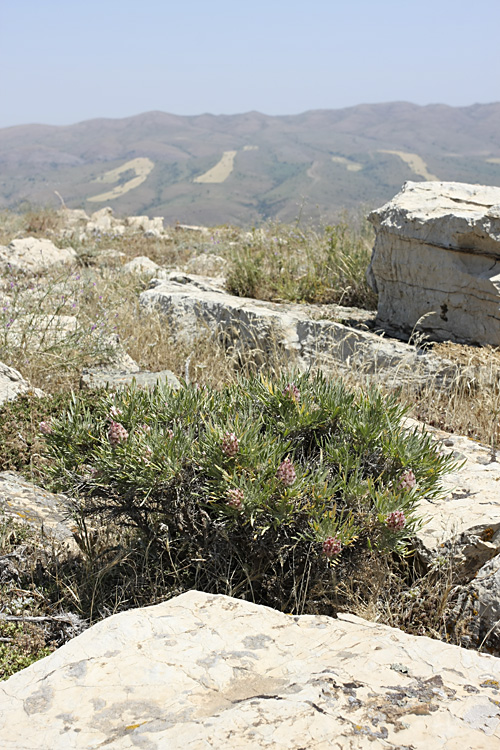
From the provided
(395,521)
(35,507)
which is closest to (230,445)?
(395,521)

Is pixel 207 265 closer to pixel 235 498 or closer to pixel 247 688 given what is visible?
pixel 235 498

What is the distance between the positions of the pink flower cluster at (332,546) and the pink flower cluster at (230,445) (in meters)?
0.53

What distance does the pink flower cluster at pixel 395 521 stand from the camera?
2361mm

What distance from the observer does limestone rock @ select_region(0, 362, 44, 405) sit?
422 cm

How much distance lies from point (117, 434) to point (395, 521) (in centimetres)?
126

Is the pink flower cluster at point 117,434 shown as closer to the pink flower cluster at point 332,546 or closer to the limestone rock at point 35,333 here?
the pink flower cluster at point 332,546

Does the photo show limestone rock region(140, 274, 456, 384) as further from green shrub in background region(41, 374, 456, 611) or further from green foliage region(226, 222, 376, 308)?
green shrub in background region(41, 374, 456, 611)

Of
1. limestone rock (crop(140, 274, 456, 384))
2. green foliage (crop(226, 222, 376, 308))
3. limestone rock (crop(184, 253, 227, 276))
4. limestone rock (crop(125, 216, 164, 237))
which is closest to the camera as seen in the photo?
limestone rock (crop(140, 274, 456, 384))


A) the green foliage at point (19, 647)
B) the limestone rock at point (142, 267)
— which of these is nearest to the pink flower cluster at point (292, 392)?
the green foliage at point (19, 647)

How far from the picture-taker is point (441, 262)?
573cm

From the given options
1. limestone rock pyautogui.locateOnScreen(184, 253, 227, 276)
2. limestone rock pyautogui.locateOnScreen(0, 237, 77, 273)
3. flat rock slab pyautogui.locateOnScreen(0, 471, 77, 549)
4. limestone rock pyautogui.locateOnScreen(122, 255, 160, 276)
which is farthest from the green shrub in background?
limestone rock pyautogui.locateOnScreen(184, 253, 227, 276)

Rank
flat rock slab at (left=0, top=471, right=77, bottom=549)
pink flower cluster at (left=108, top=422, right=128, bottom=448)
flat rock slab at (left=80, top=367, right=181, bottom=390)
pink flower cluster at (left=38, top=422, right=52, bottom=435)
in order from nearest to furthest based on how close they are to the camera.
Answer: pink flower cluster at (left=108, top=422, right=128, bottom=448) < pink flower cluster at (left=38, top=422, right=52, bottom=435) < flat rock slab at (left=0, top=471, right=77, bottom=549) < flat rock slab at (left=80, top=367, right=181, bottom=390)

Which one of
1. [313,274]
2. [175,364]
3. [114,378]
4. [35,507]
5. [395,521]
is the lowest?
[35,507]

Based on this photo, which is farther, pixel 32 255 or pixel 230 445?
pixel 32 255
